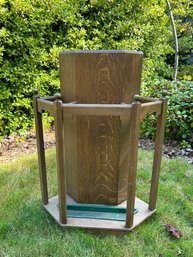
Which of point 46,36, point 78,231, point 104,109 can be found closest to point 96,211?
point 78,231

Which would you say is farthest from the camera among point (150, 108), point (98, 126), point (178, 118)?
point (178, 118)

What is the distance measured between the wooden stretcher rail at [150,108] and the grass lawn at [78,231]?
0.81 meters

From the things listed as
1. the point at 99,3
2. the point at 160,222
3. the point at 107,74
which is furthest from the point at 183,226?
the point at 99,3

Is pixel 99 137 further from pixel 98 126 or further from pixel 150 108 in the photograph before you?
pixel 150 108

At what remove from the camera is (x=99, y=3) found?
378cm

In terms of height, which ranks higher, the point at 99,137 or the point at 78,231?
the point at 99,137

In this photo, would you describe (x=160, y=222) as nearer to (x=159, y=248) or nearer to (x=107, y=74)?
(x=159, y=248)

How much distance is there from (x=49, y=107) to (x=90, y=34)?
9.02 ft

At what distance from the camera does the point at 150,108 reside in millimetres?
1503

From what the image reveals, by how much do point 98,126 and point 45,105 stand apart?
37cm

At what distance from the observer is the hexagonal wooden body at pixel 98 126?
1501mm

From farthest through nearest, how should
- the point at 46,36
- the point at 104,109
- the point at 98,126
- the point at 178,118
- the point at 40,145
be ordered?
1. the point at 46,36
2. the point at 178,118
3. the point at 40,145
4. the point at 98,126
5. the point at 104,109

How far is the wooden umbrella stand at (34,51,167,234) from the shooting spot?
145cm

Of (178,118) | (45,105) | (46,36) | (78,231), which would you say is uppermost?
(46,36)
